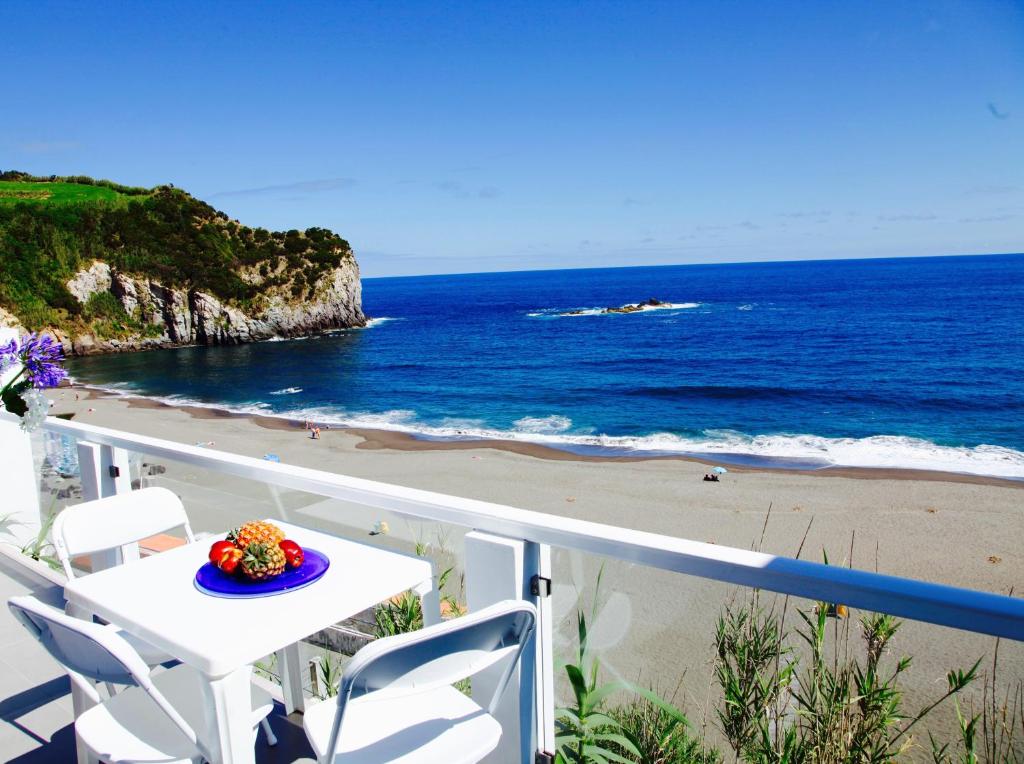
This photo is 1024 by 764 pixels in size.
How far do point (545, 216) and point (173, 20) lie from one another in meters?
70.9

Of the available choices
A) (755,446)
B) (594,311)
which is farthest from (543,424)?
(594,311)

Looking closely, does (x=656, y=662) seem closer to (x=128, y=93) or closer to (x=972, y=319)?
(x=128, y=93)

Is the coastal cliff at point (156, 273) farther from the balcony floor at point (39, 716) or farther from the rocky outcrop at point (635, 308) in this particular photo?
the balcony floor at point (39, 716)

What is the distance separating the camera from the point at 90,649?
162 cm

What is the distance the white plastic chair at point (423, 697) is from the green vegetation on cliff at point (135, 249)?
1802 inches

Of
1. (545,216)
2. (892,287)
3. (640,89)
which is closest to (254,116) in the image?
(640,89)

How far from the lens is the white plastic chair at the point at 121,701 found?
1570mm

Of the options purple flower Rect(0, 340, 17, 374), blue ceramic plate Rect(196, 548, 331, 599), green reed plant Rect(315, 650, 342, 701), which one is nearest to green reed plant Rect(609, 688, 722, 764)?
blue ceramic plate Rect(196, 548, 331, 599)

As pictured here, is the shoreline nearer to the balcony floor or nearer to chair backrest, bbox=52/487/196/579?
the balcony floor

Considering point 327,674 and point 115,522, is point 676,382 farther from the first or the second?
point 115,522

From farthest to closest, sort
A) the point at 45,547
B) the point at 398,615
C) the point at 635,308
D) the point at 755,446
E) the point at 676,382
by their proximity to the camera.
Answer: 1. the point at 635,308
2. the point at 676,382
3. the point at 755,446
4. the point at 45,547
5. the point at 398,615

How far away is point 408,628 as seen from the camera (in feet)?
7.34

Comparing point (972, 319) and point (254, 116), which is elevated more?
point (254, 116)

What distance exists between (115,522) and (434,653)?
193cm
